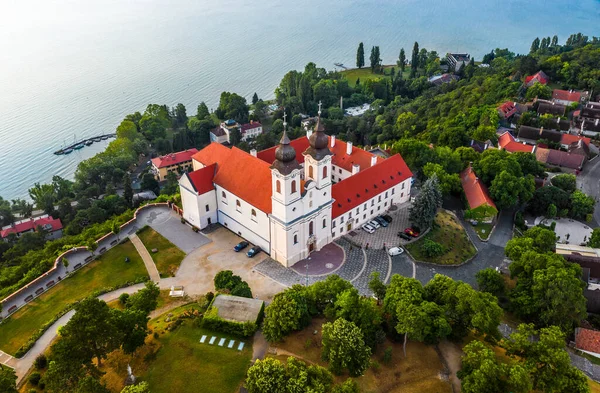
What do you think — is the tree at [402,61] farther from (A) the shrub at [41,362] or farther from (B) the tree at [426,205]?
(A) the shrub at [41,362]

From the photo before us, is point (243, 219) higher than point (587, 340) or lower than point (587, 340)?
higher

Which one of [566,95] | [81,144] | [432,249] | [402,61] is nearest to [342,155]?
[432,249]

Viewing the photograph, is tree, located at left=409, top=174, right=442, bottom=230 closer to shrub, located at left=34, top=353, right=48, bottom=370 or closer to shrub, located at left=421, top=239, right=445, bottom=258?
shrub, located at left=421, top=239, right=445, bottom=258

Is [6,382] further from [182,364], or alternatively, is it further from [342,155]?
[342,155]

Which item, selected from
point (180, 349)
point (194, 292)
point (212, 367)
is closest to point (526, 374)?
point (212, 367)

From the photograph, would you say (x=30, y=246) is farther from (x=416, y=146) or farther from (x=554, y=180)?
(x=554, y=180)

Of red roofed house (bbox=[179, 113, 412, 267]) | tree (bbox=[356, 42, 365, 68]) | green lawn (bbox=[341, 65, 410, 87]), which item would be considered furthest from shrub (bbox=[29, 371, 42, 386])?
tree (bbox=[356, 42, 365, 68])
